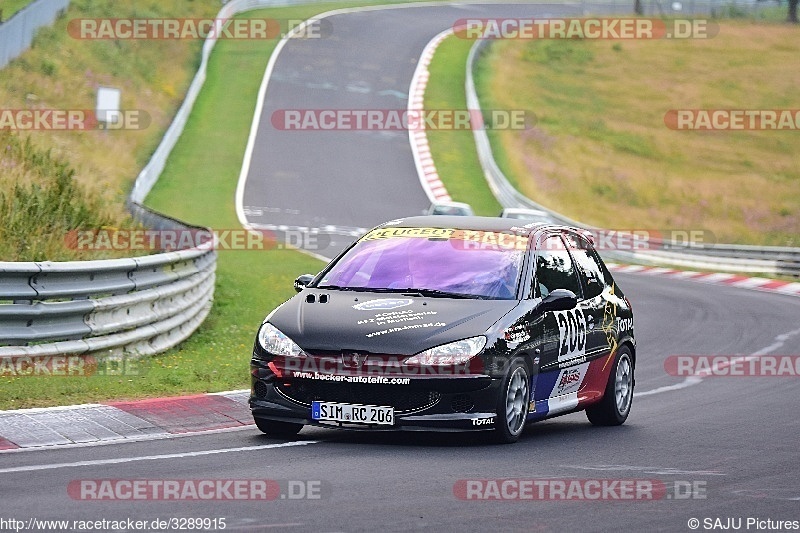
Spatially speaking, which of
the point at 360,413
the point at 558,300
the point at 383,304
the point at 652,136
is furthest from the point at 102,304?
the point at 652,136

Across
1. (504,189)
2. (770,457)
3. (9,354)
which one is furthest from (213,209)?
(770,457)

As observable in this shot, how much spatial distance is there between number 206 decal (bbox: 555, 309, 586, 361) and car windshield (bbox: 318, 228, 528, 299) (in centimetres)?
56

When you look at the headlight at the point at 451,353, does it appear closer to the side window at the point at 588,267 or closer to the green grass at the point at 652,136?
the side window at the point at 588,267

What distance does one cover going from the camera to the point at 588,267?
11953mm

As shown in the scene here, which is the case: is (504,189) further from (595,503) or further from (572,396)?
(595,503)

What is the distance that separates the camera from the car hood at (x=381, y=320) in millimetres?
9648

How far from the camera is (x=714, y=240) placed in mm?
43750

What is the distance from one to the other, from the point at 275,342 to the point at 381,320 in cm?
76

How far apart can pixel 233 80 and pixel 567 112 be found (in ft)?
48.2

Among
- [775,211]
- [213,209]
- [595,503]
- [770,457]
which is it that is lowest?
[775,211]

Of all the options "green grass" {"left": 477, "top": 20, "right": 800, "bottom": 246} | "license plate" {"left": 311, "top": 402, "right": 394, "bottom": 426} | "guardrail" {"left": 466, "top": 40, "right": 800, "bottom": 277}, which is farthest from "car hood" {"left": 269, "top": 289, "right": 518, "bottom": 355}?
"green grass" {"left": 477, "top": 20, "right": 800, "bottom": 246}

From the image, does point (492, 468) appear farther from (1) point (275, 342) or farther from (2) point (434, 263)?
(2) point (434, 263)

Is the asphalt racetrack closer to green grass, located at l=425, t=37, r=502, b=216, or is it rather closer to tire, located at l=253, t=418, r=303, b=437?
tire, located at l=253, t=418, r=303, b=437

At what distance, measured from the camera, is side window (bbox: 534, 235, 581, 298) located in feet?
35.9
